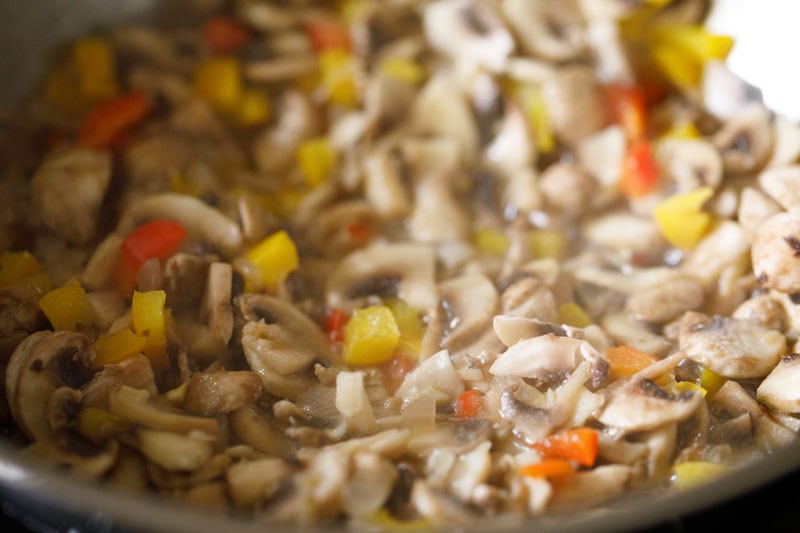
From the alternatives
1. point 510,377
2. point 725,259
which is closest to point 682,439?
point 510,377

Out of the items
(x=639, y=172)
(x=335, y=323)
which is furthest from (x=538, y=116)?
(x=335, y=323)

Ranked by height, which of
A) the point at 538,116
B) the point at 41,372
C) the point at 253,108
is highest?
the point at 253,108

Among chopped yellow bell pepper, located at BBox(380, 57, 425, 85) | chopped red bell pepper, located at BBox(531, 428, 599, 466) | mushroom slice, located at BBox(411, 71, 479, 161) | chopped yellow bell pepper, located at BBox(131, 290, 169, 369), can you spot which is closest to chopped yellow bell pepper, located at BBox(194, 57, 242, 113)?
chopped yellow bell pepper, located at BBox(380, 57, 425, 85)

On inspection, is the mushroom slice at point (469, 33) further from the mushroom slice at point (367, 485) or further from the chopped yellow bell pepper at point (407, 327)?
the mushroom slice at point (367, 485)

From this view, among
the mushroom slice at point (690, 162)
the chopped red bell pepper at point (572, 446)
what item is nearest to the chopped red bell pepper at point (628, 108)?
the mushroom slice at point (690, 162)

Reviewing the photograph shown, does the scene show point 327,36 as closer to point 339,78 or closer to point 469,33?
point 339,78

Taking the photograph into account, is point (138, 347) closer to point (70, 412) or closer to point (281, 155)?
point (70, 412)

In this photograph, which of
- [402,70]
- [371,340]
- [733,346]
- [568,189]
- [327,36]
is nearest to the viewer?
[733,346]
